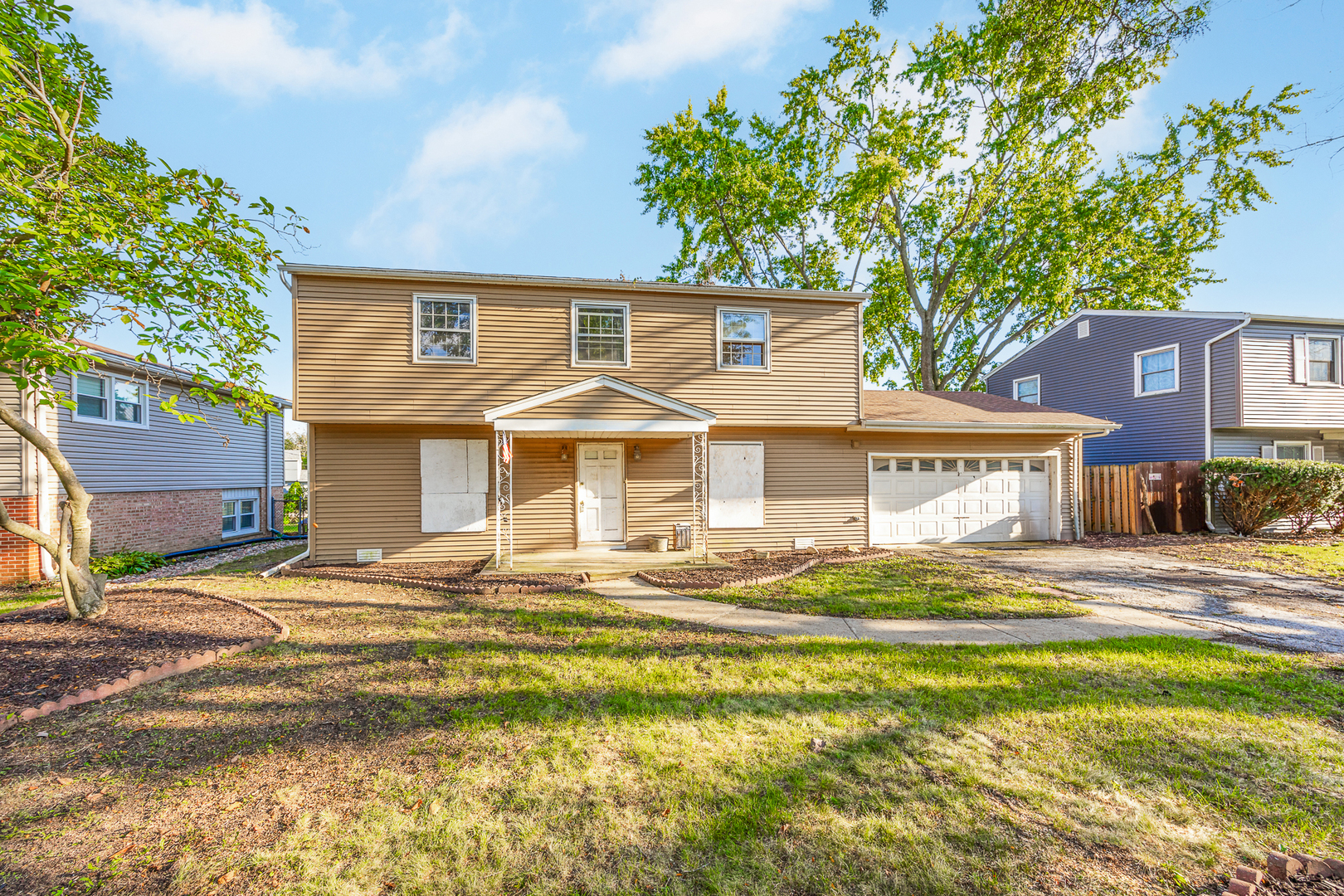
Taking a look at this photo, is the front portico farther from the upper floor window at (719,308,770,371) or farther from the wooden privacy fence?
the wooden privacy fence

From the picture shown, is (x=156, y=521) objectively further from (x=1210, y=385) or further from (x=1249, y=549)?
(x=1210, y=385)

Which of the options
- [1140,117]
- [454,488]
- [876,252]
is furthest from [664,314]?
[1140,117]

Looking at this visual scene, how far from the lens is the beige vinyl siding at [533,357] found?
9.53 m

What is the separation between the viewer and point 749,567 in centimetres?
942

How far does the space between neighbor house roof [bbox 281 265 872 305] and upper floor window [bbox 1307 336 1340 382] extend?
13.7 meters

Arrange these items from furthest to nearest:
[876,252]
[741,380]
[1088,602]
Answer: [876,252] → [741,380] → [1088,602]

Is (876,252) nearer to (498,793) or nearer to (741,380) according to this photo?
(741,380)

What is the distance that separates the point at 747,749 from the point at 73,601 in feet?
23.5

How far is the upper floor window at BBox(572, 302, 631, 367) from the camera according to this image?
1051cm

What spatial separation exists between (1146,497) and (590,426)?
14.1 meters

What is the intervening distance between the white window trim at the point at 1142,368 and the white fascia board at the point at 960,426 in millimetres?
5303

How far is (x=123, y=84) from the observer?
8.66 metres

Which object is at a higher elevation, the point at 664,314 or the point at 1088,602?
the point at 664,314

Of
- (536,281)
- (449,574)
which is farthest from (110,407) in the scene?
(536,281)
